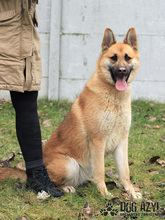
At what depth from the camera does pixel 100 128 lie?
273 centimetres

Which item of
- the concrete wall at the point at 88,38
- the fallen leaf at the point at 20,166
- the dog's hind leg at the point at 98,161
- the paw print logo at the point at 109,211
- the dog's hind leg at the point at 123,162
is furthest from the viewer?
the concrete wall at the point at 88,38

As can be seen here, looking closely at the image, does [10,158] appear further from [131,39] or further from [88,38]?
[88,38]

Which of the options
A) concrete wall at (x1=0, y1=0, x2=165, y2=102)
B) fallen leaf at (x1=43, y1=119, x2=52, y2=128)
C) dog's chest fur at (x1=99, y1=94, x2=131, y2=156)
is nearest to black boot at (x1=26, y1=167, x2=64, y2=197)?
dog's chest fur at (x1=99, y1=94, x2=131, y2=156)

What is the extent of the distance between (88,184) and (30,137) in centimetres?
88

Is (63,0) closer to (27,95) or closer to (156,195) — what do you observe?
(27,95)

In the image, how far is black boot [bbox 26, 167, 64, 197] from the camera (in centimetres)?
255

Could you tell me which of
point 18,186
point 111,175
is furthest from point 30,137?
point 111,175

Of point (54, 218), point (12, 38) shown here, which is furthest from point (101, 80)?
point (54, 218)

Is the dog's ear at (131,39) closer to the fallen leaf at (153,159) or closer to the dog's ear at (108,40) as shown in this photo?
the dog's ear at (108,40)

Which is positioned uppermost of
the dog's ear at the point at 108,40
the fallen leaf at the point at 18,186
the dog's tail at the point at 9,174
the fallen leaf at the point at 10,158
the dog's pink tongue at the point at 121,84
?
the dog's ear at the point at 108,40

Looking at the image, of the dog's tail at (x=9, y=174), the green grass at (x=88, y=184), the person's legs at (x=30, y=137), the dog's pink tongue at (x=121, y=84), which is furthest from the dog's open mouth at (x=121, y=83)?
the dog's tail at (x=9, y=174)

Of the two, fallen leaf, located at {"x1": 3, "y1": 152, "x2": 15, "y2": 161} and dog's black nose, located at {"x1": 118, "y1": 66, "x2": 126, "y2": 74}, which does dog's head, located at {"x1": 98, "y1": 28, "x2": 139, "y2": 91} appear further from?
fallen leaf, located at {"x1": 3, "y1": 152, "x2": 15, "y2": 161}

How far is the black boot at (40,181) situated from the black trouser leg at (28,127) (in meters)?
0.06

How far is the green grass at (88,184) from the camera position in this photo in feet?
7.55
